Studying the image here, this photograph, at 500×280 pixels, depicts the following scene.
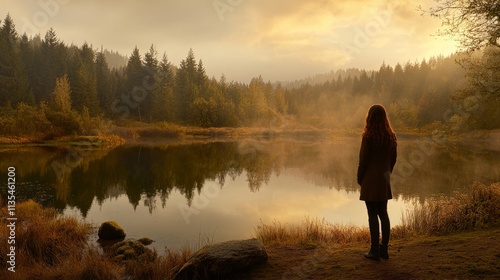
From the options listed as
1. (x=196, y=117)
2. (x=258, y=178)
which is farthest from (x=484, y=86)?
(x=196, y=117)

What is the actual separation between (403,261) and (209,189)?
16.3m

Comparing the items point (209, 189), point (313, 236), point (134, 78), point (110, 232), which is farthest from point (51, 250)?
point (134, 78)

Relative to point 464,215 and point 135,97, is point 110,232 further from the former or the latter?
point 135,97

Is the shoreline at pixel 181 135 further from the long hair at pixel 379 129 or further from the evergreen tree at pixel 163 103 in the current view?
the long hair at pixel 379 129

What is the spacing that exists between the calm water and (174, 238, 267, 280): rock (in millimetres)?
4805

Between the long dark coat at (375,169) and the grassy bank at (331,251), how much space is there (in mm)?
1424

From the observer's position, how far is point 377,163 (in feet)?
22.9

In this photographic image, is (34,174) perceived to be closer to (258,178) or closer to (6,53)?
Result: (258,178)

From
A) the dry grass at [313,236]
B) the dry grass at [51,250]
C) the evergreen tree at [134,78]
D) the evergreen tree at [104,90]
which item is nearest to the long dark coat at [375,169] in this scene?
the dry grass at [313,236]

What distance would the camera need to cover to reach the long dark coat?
688 centimetres

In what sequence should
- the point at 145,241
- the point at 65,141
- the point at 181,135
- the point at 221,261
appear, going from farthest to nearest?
the point at 181,135 → the point at 65,141 → the point at 145,241 → the point at 221,261

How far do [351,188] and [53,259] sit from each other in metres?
17.4

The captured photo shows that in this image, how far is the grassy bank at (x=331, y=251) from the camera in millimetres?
6805

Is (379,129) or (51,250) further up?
(379,129)
